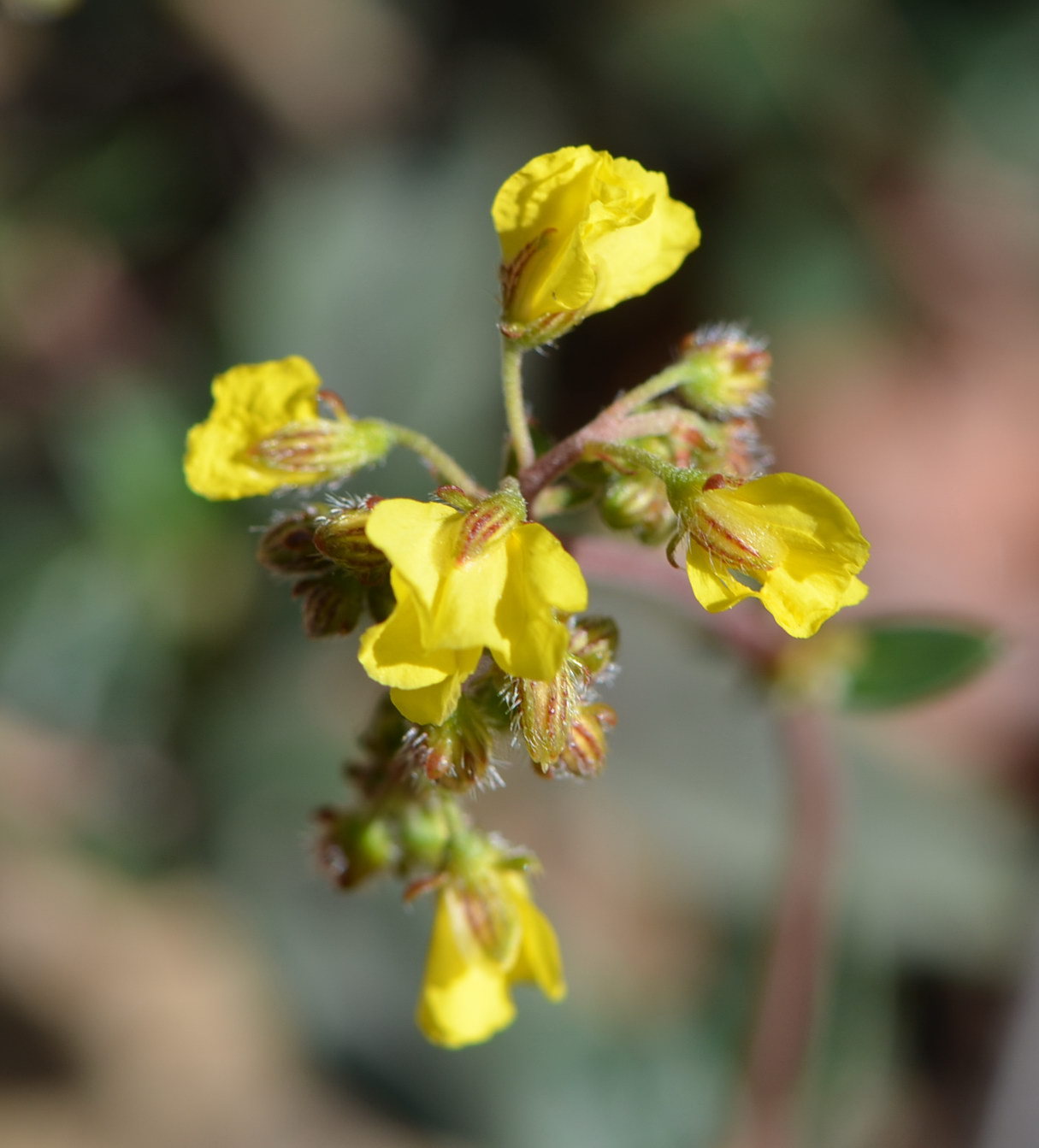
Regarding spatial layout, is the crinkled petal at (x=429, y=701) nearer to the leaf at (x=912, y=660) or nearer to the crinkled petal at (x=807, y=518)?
the crinkled petal at (x=807, y=518)

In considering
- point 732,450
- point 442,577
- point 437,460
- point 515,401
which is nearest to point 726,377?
point 732,450

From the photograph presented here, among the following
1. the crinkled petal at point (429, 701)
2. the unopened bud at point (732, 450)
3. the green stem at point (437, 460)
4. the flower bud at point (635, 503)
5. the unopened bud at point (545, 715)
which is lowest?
the crinkled petal at point (429, 701)

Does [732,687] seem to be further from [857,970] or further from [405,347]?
[405,347]

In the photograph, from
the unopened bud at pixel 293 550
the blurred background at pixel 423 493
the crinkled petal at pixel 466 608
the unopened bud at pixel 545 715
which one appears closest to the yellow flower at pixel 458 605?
the crinkled petal at pixel 466 608

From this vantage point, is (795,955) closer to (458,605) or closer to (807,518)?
(807,518)

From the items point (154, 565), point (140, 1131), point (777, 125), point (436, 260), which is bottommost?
point (140, 1131)

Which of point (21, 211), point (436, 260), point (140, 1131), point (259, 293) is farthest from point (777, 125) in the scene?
point (140, 1131)
